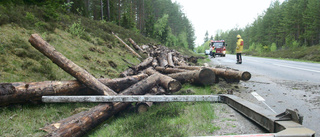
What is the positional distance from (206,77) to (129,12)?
123ft

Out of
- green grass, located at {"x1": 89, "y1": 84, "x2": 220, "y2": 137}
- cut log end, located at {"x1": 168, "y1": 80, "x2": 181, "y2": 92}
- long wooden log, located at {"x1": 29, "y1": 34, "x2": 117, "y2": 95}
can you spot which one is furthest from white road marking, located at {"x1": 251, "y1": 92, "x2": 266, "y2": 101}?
long wooden log, located at {"x1": 29, "y1": 34, "x2": 117, "y2": 95}

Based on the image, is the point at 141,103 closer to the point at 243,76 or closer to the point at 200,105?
the point at 200,105

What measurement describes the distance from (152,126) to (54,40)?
7.59m

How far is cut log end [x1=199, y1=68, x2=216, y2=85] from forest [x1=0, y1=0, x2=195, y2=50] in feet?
29.8

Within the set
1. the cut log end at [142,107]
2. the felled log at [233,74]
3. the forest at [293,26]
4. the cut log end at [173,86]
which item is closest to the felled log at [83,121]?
the cut log end at [142,107]

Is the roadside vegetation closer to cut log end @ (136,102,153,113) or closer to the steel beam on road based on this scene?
the steel beam on road

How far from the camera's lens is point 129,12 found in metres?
40.8

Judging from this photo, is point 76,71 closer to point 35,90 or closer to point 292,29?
point 35,90

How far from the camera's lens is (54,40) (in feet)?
28.8

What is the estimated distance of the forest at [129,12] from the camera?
13055mm

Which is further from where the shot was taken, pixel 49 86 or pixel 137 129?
pixel 49 86

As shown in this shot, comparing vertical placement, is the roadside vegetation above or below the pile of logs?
above

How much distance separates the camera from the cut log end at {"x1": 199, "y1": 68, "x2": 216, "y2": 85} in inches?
241

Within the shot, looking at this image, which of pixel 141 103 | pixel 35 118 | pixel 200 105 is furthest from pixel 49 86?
pixel 200 105
